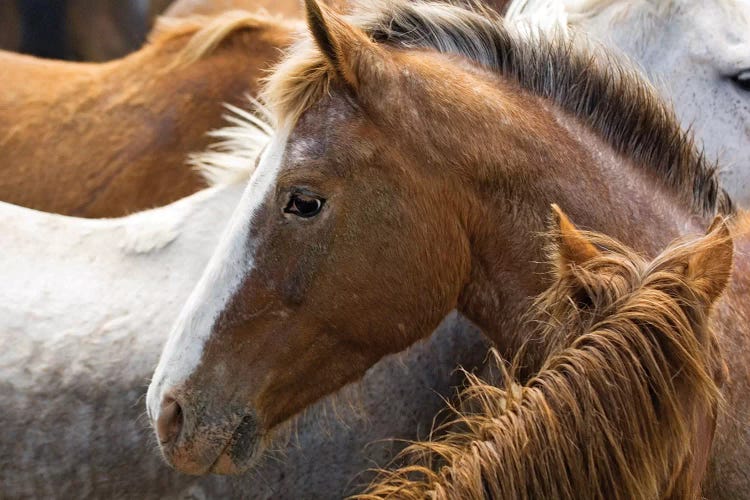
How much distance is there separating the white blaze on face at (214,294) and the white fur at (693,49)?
1.14m

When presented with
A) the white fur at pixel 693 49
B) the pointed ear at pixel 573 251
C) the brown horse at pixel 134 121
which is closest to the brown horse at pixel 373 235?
the pointed ear at pixel 573 251

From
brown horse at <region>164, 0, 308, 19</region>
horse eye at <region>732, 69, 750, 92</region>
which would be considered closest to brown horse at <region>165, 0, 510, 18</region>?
brown horse at <region>164, 0, 308, 19</region>

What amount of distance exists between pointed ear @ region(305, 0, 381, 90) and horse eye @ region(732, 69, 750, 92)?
1.43 metres

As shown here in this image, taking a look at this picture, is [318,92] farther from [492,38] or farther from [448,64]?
[492,38]

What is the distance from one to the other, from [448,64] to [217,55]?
2.03m

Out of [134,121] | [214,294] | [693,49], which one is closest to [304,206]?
[214,294]

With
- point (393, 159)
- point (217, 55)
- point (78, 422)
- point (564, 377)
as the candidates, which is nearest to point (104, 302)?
point (78, 422)

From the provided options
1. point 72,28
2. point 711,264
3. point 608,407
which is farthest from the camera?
point 72,28

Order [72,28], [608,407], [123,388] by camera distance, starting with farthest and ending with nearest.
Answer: [72,28], [123,388], [608,407]

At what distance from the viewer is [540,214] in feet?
6.59

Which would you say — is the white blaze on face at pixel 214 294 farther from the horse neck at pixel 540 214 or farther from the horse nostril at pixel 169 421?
the horse neck at pixel 540 214

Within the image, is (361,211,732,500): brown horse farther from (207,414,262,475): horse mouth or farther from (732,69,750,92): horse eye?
(732,69,750,92): horse eye

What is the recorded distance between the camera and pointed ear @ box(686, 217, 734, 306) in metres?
Result: 1.59

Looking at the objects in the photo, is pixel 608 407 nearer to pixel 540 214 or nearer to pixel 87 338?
pixel 540 214
